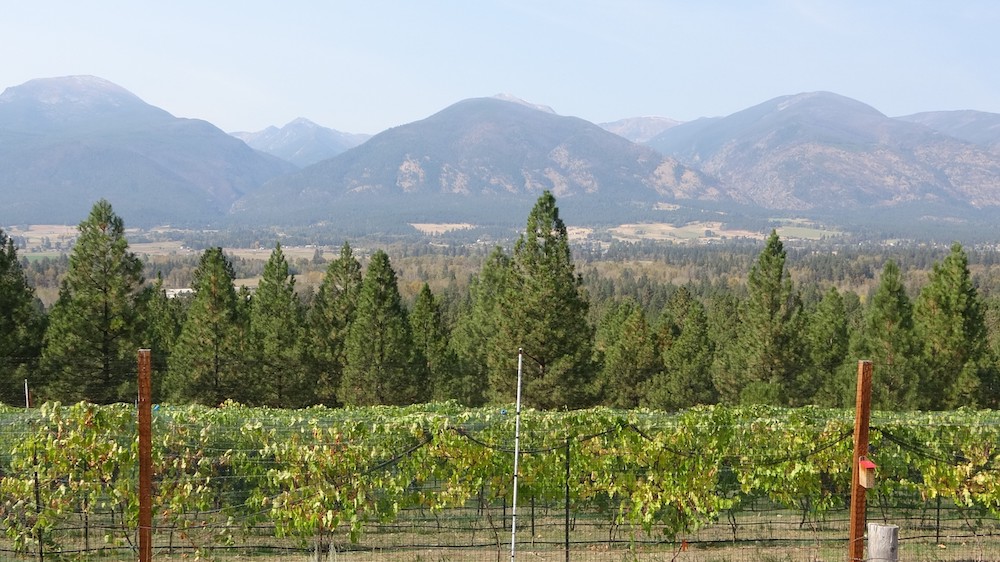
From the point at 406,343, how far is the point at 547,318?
5.12 metres

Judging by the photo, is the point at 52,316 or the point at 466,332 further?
the point at 466,332

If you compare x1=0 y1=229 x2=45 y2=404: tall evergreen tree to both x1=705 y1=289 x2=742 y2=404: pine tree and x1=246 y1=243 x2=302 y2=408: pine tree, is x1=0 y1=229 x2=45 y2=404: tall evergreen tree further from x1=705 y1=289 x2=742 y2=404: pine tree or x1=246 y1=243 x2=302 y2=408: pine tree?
x1=705 y1=289 x2=742 y2=404: pine tree

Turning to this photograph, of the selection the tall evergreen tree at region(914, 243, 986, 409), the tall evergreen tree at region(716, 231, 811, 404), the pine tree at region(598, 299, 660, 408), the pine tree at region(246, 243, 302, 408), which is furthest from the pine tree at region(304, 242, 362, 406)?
the tall evergreen tree at region(914, 243, 986, 409)

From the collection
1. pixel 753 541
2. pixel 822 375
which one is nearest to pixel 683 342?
pixel 822 375

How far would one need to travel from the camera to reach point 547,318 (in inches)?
1073

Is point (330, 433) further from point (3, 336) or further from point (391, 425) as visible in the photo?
point (3, 336)

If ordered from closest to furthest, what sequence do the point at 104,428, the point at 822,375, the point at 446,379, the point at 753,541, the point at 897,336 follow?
the point at 104,428 → the point at 753,541 → the point at 897,336 → the point at 822,375 → the point at 446,379

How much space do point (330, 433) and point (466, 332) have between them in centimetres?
3379

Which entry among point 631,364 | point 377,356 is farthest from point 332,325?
point 631,364

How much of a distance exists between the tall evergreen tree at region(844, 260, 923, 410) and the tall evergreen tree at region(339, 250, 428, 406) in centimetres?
1489

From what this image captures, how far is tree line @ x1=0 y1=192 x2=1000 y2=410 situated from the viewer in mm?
24891

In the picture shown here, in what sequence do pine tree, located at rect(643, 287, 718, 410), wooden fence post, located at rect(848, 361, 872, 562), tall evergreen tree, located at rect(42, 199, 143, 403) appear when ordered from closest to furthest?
wooden fence post, located at rect(848, 361, 872, 562) < tall evergreen tree, located at rect(42, 199, 143, 403) < pine tree, located at rect(643, 287, 718, 410)

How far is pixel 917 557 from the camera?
11211mm

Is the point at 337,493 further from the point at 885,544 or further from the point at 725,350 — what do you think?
the point at 725,350
